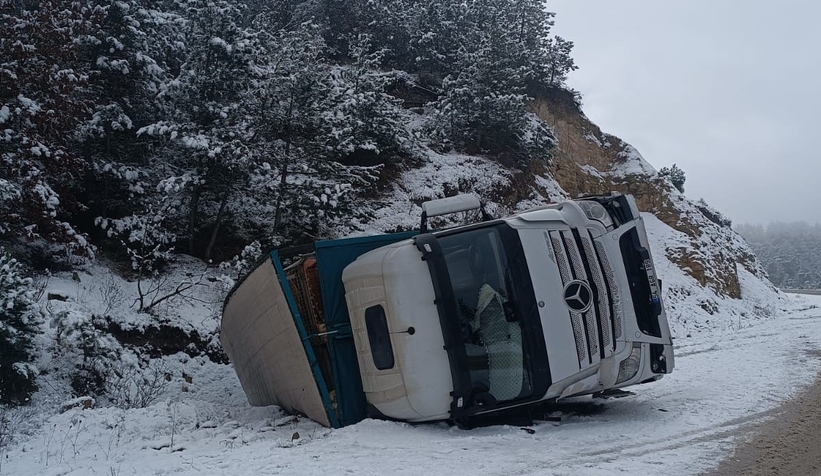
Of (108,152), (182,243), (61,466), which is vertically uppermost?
(108,152)

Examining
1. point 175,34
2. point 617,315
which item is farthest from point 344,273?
point 175,34

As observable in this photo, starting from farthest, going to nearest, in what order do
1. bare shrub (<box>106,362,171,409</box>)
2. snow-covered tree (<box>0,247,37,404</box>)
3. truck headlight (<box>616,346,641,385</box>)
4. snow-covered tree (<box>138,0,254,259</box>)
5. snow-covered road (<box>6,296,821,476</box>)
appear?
snow-covered tree (<box>138,0,254,259</box>), bare shrub (<box>106,362,171,409</box>), snow-covered tree (<box>0,247,37,404</box>), truck headlight (<box>616,346,641,385</box>), snow-covered road (<box>6,296,821,476</box>)

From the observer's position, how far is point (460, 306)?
16.8 feet

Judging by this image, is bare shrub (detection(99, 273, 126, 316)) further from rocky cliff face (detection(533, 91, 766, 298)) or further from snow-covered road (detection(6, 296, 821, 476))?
rocky cliff face (detection(533, 91, 766, 298))

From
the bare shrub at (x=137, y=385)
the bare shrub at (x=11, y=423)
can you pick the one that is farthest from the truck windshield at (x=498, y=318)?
the bare shrub at (x=137, y=385)

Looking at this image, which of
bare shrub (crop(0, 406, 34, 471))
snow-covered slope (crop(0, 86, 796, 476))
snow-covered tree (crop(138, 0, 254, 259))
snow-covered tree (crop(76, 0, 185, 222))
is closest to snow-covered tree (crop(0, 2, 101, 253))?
snow-covered tree (crop(76, 0, 185, 222))

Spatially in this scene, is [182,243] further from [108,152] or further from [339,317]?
[339,317]

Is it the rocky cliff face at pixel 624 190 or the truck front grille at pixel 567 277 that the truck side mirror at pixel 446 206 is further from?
the rocky cliff face at pixel 624 190

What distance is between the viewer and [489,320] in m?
5.16

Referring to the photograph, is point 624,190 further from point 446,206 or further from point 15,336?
point 15,336

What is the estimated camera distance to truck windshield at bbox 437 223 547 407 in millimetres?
5070

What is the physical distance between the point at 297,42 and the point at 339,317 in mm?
9475

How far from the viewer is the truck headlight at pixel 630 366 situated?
5.48 m

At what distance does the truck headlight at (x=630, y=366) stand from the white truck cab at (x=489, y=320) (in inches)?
0.4
